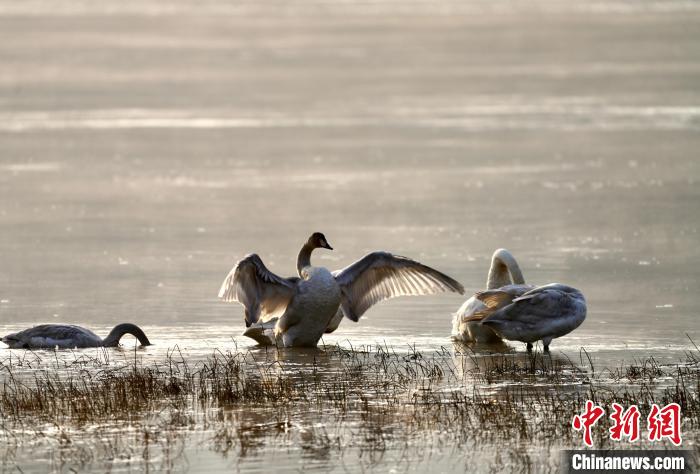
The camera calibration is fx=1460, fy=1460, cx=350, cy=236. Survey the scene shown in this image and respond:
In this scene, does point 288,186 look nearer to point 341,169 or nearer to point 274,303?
point 341,169

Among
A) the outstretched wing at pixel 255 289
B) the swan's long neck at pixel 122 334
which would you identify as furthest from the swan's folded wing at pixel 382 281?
the swan's long neck at pixel 122 334

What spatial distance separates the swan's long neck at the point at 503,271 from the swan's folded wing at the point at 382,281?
43cm

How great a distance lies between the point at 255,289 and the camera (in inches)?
522

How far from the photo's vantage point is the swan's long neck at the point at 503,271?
1373cm

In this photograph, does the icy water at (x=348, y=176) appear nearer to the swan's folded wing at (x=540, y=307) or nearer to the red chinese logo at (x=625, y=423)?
the swan's folded wing at (x=540, y=307)

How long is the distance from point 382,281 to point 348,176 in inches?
408

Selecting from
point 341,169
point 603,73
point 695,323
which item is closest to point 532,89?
point 603,73

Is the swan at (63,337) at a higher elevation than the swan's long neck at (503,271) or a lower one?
lower

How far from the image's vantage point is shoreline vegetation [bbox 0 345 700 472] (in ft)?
28.7

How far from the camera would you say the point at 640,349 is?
484 inches

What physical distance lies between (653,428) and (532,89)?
27527 millimetres

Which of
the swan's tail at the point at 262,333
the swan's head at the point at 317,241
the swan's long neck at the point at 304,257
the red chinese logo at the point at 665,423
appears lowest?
the red chinese logo at the point at 665,423

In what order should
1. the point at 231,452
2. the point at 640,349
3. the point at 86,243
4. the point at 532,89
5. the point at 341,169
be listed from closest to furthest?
the point at 231,452 → the point at 640,349 → the point at 86,243 → the point at 341,169 → the point at 532,89

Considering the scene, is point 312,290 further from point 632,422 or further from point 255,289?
point 632,422
